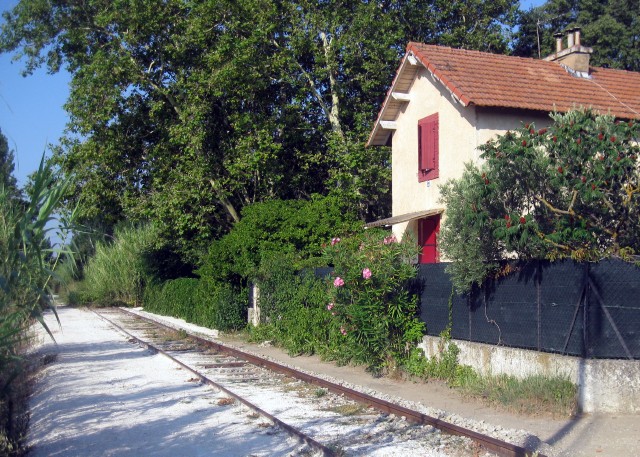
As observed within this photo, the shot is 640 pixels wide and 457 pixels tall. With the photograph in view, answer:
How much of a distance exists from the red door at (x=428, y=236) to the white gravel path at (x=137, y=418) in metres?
8.22

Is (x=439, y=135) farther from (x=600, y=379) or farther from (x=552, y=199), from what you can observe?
(x=600, y=379)

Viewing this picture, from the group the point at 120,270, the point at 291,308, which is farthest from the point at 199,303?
the point at 120,270

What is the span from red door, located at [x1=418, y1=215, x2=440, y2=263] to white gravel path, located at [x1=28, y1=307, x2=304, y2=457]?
8220mm

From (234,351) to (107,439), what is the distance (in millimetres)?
8910

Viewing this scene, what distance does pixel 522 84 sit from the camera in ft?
61.0

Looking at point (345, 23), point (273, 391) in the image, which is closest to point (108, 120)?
point (345, 23)

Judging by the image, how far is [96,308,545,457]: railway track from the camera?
7852 mm

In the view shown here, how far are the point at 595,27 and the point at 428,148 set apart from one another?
62.6ft

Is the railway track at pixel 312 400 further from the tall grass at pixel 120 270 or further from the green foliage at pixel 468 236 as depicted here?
→ the tall grass at pixel 120 270

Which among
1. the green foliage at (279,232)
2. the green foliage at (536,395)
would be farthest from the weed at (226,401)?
the green foliage at (279,232)

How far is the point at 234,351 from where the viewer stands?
17.5m

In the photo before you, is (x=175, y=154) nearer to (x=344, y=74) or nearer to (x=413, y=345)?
(x=344, y=74)

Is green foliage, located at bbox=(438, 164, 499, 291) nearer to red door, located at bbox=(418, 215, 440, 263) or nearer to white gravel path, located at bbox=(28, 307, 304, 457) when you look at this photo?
white gravel path, located at bbox=(28, 307, 304, 457)

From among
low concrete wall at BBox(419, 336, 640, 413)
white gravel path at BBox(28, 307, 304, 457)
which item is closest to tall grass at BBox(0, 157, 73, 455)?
white gravel path at BBox(28, 307, 304, 457)
